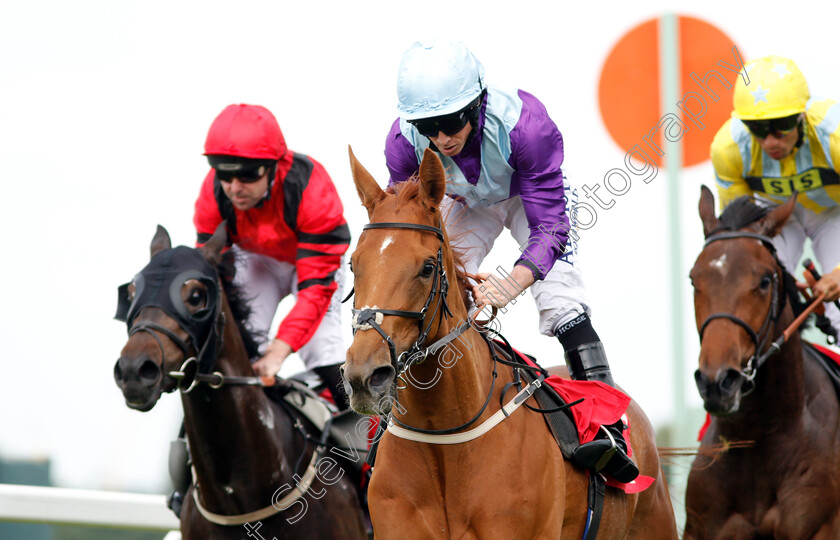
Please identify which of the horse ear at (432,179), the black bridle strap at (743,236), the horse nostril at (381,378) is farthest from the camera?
the black bridle strap at (743,236)

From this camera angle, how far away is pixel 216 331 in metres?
4.56

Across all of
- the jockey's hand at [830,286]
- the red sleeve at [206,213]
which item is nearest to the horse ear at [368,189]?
the red sleeve at [206,213]

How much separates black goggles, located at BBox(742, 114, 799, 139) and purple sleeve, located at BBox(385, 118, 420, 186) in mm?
2017

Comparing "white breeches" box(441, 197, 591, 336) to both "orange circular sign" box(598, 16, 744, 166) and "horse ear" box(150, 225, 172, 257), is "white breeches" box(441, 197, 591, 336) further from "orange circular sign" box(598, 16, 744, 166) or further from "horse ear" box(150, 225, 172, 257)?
"horse ear" box(150, 225, 172, 257)

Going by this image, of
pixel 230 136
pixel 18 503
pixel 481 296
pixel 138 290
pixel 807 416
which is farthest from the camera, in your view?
pixel 18 503

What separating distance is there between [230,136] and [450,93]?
176 cm

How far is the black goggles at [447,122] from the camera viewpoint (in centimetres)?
368

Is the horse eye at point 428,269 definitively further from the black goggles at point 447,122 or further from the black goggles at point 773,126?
the black goggles at point 773,126

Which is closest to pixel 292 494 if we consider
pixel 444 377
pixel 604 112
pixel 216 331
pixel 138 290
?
pixel 216 331

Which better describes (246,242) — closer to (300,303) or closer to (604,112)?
(300,303)

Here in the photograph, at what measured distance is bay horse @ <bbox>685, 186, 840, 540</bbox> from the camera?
4.43 m

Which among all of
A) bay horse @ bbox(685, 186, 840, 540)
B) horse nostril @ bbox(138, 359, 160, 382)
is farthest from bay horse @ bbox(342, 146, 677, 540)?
bay horse @ bbox(685, 186, 840, 540)

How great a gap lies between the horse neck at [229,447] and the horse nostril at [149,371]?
1.03ft

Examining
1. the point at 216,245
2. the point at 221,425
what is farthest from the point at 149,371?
the point at 216,245
